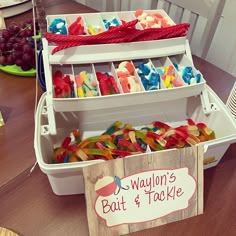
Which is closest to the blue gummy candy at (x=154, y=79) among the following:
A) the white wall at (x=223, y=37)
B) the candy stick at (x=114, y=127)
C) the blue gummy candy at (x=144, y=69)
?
the blue gummy candy at (x=144, y=69)

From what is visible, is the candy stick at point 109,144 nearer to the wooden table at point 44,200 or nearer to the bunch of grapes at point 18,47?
the wooden table at point 44,200

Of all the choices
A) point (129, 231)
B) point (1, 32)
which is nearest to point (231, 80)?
point (129, 231)

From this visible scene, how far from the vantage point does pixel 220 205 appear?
0.61 metres

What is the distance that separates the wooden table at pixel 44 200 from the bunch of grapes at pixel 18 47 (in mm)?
138

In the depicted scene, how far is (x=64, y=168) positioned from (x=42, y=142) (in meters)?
0.10

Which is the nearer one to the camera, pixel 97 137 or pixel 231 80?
A: pixel 97 137

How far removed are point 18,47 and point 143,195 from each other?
1.71ft

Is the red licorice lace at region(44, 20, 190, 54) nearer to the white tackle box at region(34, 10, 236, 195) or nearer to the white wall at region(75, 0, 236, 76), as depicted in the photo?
the white tackle box at region(34, 10, 236, 195)

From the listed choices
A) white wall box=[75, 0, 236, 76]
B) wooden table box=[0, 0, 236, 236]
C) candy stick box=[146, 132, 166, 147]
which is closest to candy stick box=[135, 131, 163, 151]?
candy stick box=[146, 132, 166, 147]

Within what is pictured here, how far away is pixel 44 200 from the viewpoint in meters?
0.59

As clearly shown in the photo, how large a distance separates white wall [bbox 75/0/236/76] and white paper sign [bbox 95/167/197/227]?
92cm

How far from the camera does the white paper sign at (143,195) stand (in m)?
0.51

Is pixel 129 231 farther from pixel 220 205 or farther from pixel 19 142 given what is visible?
pixel 19 142

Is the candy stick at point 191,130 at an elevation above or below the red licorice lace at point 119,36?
below
